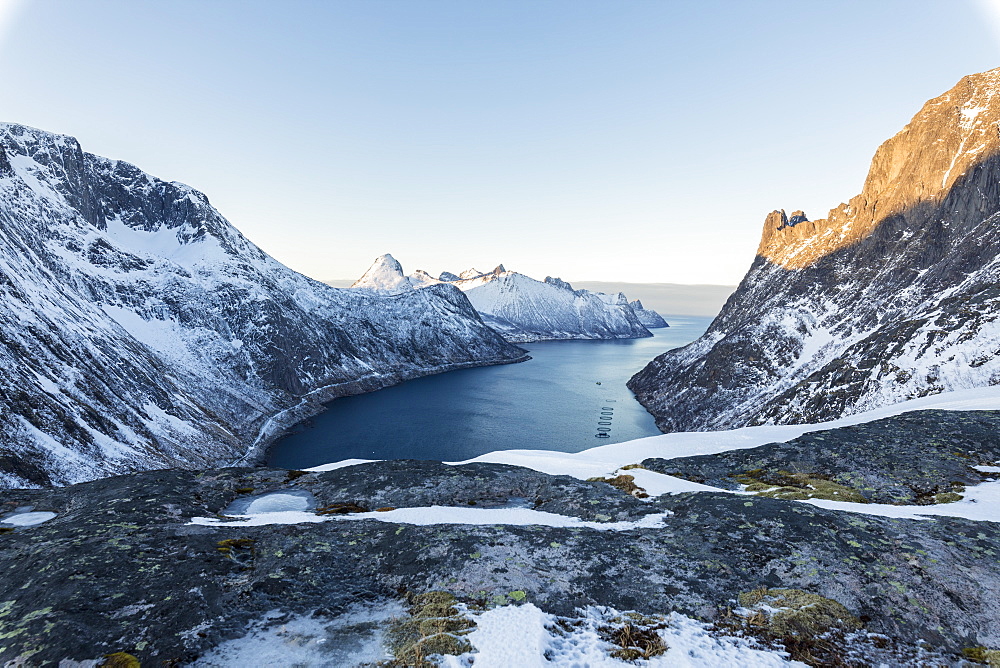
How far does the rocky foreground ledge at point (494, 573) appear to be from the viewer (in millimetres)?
7500

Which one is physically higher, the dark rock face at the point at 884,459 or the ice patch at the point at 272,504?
the dark rock face at the point at 884,459

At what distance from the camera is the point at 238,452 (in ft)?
292

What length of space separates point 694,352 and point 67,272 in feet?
609

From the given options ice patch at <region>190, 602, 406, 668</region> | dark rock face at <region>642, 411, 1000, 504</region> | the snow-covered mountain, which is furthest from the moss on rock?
the snow-covered mountain

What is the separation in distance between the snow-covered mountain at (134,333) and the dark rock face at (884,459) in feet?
214

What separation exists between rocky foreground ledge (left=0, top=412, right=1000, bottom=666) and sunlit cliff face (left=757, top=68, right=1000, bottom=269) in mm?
151956

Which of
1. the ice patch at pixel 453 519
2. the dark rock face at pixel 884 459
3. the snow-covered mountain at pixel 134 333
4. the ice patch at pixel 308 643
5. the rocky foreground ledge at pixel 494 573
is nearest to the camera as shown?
the ice patch at pixel 308 643

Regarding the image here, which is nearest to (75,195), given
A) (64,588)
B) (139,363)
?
(139,363)

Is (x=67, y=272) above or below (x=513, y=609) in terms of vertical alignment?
above

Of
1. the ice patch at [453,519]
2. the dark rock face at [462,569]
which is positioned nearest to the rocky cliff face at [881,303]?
the dark rock face at [462,569]

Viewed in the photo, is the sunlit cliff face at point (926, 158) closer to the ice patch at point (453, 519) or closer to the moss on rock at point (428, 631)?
the ice patch at point (453, 519)

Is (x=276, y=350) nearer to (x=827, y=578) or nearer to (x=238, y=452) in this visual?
(x=238, y=452)

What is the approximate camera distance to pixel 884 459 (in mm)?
19797

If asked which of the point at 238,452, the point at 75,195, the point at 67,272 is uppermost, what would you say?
the point at 75,195
